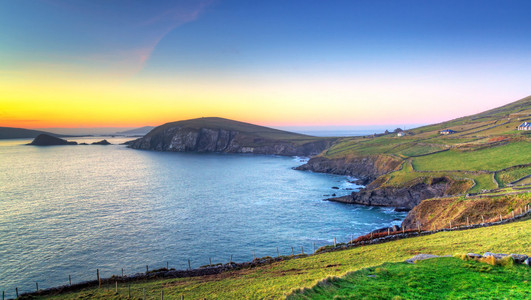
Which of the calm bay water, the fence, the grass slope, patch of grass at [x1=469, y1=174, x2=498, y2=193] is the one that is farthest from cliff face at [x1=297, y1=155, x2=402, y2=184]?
the grass slope

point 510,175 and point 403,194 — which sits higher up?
point 510,175

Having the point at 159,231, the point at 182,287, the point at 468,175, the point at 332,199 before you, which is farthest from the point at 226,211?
the point at 468,175

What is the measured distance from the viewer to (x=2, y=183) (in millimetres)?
111312

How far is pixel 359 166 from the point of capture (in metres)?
133

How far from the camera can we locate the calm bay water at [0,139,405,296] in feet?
153

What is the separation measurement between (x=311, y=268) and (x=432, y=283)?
13994 millimetres

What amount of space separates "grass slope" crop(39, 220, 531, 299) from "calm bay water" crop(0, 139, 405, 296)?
43.3ft

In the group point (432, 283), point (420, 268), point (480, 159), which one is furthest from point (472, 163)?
point (432, 283)

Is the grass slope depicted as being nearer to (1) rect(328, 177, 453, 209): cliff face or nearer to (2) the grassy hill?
(2) the grassy hill

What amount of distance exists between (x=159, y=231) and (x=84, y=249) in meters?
13.7

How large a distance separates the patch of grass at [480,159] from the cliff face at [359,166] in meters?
12.4

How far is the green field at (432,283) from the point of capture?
62.8ft

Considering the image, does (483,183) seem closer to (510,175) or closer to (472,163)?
(510,175)

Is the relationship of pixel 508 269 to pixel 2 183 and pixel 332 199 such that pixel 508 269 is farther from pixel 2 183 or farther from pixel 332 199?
pixel 2 183
